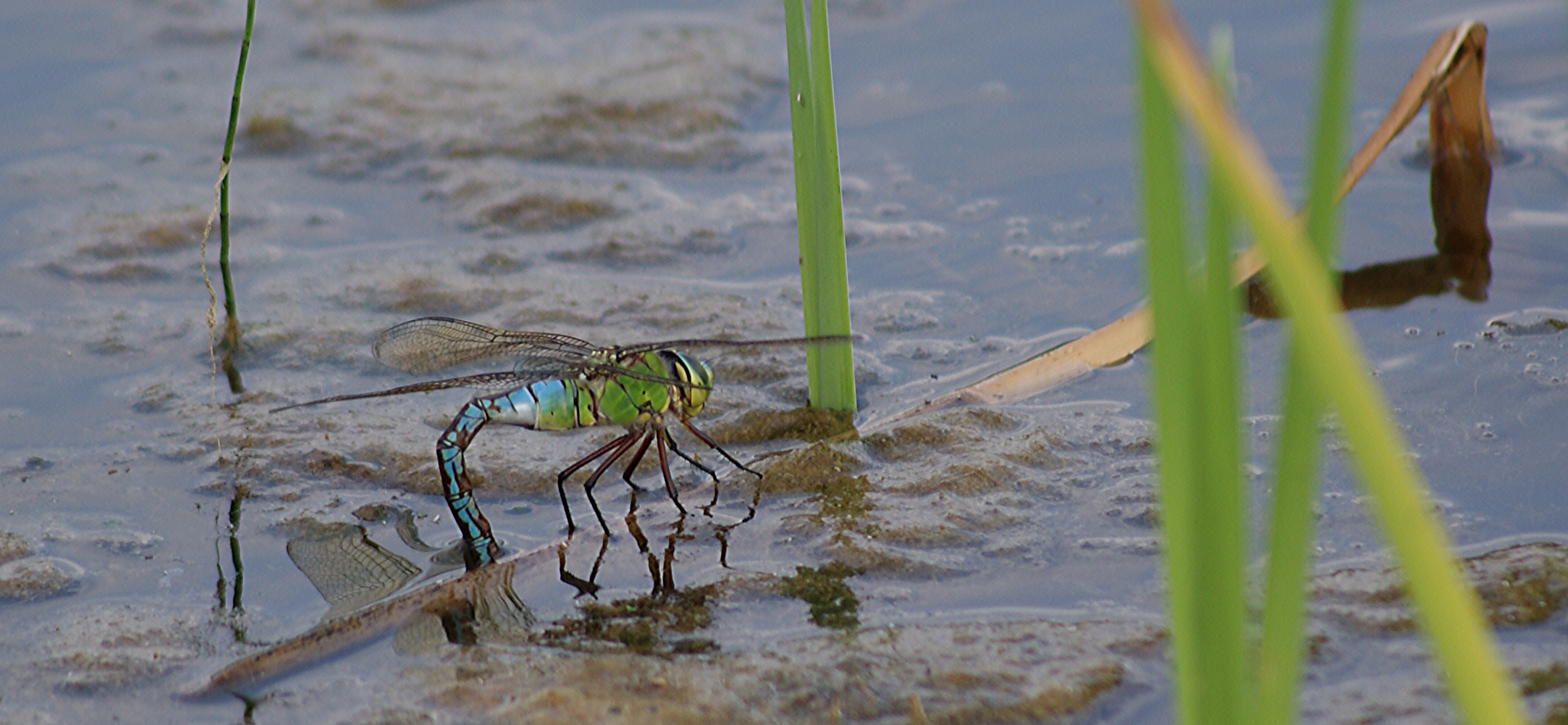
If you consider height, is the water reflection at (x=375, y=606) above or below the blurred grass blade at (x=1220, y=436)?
below

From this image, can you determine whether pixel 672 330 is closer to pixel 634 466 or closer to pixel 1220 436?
pixel 634 466

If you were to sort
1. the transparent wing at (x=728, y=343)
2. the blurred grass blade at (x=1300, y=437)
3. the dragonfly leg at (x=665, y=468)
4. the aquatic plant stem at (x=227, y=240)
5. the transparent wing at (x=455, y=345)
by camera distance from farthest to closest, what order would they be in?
the aquatic plant stem at (x=227, y=240)
the transparent wing at (x=455, y=345)
the dragonfly leg at (x=665, y=468)
the transparent wing at (x=728, y=343)
the blurred grass blade at (x=1300, y=437)

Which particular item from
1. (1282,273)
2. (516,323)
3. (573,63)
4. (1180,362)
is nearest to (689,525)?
(516,323)

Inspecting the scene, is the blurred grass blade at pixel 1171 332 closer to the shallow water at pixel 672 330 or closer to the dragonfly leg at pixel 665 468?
the shallow water at pixel 672 330

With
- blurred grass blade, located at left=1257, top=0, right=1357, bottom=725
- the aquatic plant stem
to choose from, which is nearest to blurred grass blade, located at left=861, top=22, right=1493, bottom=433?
the aquatic plant stem

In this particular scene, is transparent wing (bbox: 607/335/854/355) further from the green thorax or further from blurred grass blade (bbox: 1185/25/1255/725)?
blurred grass blade (bbox: 1185/25/1255/725)

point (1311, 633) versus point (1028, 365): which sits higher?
point (1028, 365)

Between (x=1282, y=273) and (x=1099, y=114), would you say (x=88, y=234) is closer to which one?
(x=1099, y=114)

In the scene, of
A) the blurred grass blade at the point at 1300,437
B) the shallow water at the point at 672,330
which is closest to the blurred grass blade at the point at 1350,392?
the blurred grass blade at the point at 1300,437
